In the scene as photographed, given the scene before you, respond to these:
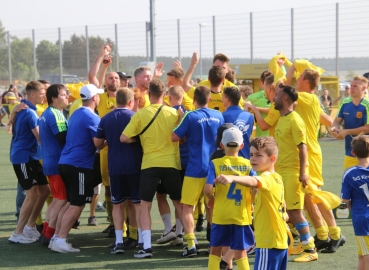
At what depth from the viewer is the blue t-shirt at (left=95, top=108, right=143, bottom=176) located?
27.4 feet

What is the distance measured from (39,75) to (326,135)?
53.2ft

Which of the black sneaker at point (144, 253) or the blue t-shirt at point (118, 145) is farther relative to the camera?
the blue t-shirt at point (118, 145)

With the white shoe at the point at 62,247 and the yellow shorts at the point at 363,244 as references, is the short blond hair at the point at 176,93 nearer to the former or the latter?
the white shoe at the point at 62,247

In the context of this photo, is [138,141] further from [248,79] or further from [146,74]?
[248,79]

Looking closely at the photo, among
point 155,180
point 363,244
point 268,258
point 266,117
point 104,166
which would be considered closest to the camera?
point 268,258

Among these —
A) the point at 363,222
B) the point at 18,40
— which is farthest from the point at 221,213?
the point at 18,40

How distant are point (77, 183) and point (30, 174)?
3.34 ft

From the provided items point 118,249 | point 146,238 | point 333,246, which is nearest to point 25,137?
point 118,249

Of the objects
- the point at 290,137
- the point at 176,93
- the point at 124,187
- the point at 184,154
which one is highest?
the point at 176,93

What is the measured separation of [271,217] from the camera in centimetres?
591

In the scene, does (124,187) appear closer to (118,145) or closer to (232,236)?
(118,145)

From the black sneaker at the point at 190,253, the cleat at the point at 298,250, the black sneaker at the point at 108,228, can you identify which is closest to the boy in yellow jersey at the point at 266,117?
the cleat at the point at 298,250

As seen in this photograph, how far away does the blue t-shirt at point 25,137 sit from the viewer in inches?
360

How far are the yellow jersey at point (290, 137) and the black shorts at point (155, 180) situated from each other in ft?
4.20
